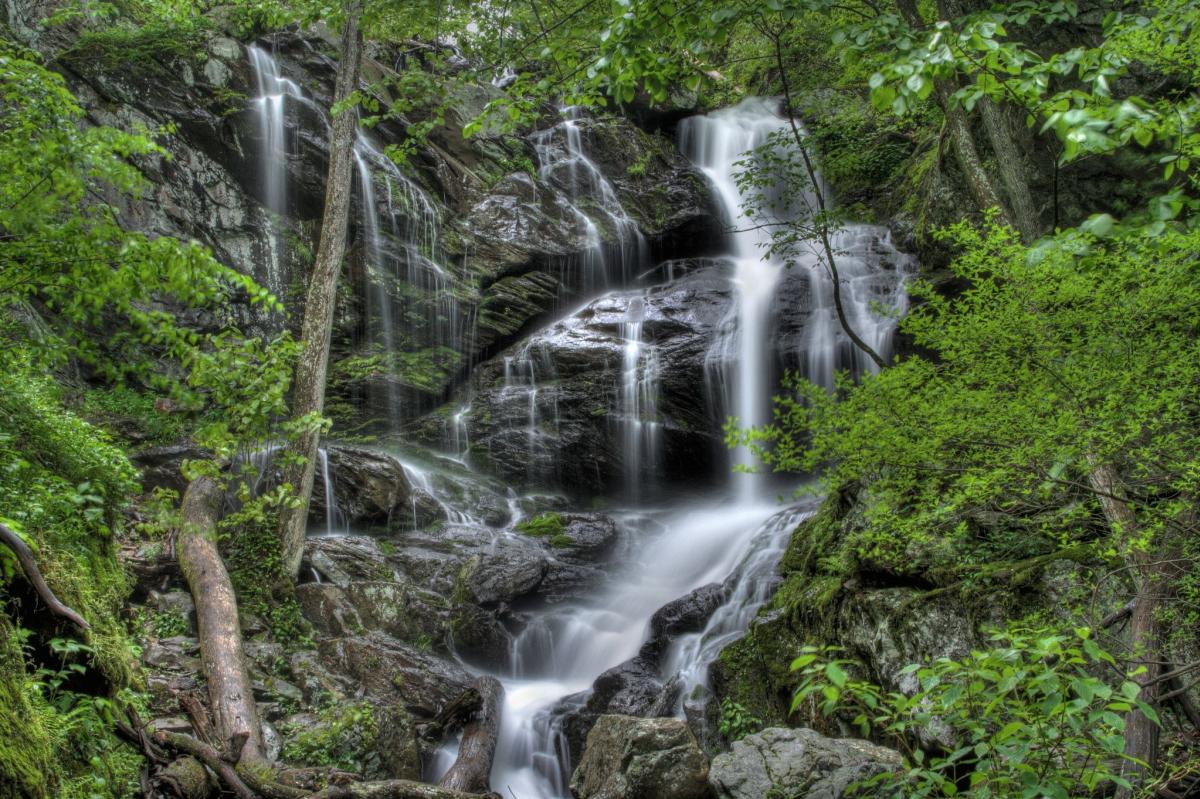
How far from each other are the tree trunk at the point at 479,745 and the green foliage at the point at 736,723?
2146 millimetres

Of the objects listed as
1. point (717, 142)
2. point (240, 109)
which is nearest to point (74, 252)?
point (240, 109)

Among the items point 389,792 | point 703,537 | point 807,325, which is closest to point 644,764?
point 389,792

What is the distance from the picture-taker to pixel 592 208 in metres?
17.8

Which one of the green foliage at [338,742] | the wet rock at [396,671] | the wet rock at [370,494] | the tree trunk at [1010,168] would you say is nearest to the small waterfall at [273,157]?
the wet rock at [370,494]

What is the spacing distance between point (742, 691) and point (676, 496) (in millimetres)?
7893

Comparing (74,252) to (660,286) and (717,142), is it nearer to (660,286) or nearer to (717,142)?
(660,286)

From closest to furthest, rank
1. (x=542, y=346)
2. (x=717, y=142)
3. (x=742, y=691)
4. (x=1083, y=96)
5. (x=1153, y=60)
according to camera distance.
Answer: (x=1083, y=96), (x=1153, y=60), (x=742, y=691), (x=542, y=346), (x=717, y=142)

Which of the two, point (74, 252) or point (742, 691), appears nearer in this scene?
point (74, 252)

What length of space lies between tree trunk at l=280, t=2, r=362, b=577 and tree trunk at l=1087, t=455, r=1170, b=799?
7.59 meters

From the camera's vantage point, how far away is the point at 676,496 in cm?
1449

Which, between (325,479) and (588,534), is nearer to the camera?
(325,479)

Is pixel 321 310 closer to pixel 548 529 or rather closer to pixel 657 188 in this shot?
pixel 548 529

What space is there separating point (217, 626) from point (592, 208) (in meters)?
13.7

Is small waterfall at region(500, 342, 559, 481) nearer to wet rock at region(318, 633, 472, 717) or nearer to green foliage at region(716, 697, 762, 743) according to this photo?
wet rock at region(318, 633, 472, 717)
